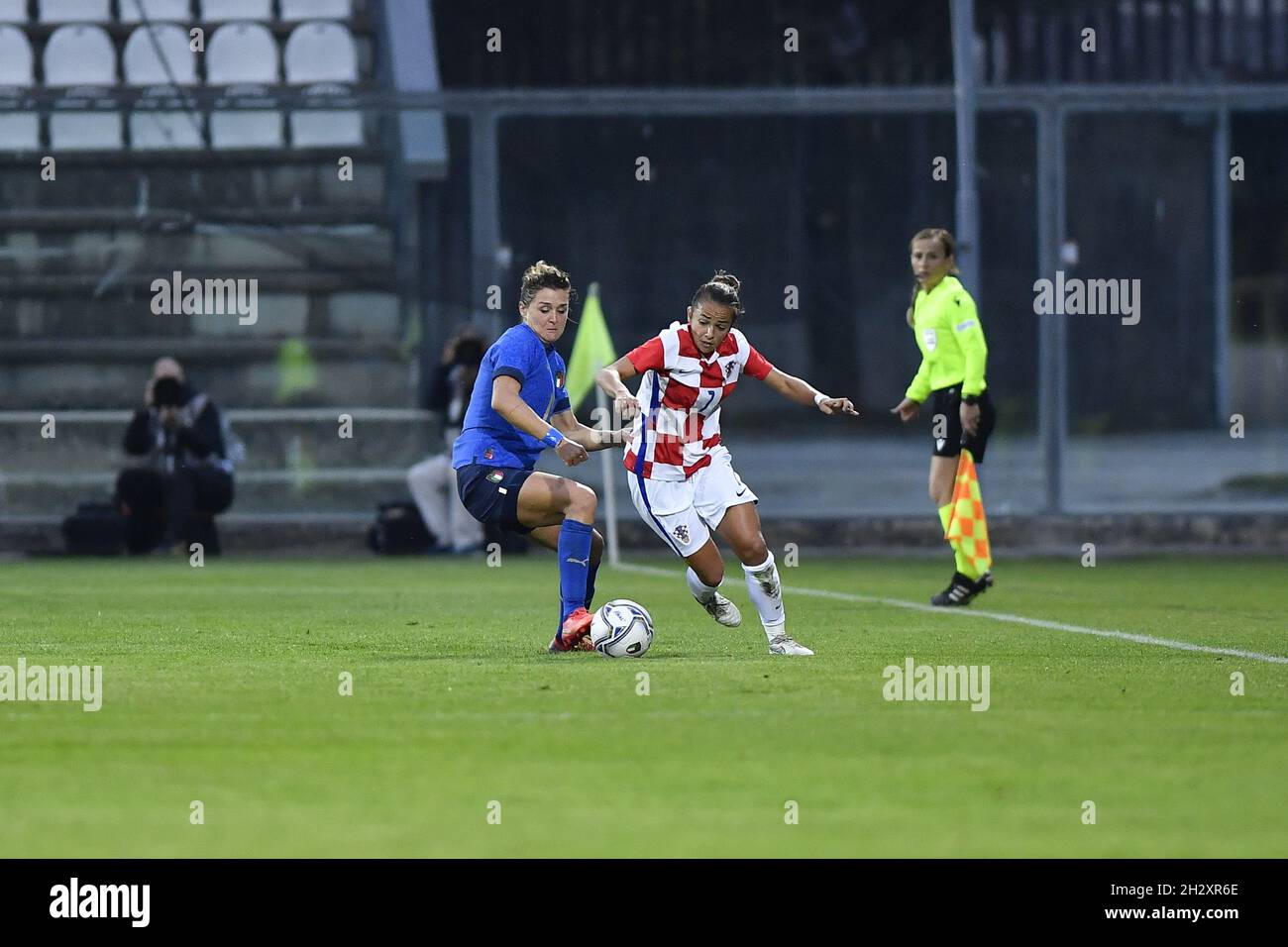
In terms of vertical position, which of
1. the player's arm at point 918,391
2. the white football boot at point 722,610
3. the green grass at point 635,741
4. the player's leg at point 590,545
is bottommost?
the green grass at point 635,741

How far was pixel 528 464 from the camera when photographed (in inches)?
375

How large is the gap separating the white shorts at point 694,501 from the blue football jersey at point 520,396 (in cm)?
46

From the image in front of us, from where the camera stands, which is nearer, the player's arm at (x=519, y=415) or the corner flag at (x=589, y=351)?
the player's arm at (x=519, y=415)

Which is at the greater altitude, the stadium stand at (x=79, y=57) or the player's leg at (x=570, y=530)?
the stadium stand at (x=79, y=57)

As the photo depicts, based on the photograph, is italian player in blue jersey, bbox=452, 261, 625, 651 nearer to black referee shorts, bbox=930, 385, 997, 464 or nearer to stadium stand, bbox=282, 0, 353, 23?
black referee shorts, bbox=930, 385, 997, 464

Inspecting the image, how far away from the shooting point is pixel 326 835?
17.5 feet

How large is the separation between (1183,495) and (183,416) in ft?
25.0

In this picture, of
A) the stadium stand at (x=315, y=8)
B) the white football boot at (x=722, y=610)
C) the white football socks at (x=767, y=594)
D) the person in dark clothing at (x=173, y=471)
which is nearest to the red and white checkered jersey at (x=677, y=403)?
the white football socks at (x=767, y=594)

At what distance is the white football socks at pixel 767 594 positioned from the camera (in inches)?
368

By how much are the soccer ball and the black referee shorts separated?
3.22 meters

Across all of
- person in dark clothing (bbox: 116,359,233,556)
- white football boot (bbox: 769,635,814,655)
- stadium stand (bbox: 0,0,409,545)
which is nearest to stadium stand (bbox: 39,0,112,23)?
stadium stand (bbox: 0,0,409,545)

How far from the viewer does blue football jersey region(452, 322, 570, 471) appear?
30.6 feet

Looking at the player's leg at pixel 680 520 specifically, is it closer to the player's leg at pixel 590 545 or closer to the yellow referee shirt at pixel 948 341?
the player's leg at pixel 590 545
